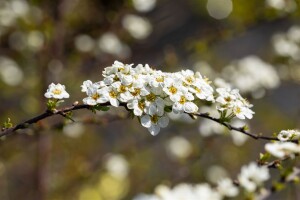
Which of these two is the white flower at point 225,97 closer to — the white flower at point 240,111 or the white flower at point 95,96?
the white flower at point 240,111

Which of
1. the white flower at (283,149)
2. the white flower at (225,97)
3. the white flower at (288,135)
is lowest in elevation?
the white flower at (283,149)

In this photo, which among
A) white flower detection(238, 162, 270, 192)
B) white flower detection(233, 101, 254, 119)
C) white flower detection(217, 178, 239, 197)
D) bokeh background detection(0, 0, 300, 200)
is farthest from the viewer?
bokeh background detection(0, 0, 300, 200)

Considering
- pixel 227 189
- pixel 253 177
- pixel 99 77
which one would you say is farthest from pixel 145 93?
pixel 99 77

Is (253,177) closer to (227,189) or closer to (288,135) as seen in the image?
(227,189)

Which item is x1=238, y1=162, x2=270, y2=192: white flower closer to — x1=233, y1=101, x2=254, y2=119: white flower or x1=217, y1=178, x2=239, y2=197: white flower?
x1=217, y1=178, x2=239, y2=197: white flower

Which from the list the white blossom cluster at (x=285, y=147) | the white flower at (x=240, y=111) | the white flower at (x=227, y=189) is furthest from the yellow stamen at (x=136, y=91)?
the white flower at (x=227, y=189)

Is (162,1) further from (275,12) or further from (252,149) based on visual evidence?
(275,12)

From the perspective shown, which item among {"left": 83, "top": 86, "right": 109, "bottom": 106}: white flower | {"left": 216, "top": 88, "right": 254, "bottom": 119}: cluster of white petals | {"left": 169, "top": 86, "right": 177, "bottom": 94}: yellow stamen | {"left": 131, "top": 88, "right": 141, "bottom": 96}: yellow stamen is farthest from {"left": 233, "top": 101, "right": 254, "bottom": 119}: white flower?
{"left": 83, "top": 86, "right": 109, "bottom": 106}: white flower
